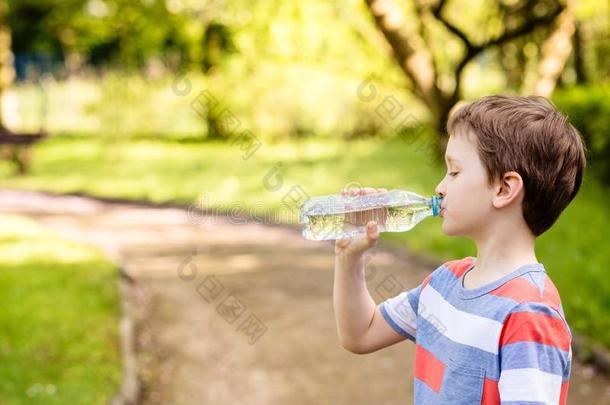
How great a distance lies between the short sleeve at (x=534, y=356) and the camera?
1.48 meters

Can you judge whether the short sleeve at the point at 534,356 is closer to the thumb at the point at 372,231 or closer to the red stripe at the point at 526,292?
the red stripe at the point at 526,292

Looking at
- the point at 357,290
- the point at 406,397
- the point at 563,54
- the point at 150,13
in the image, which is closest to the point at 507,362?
the point at 357,290

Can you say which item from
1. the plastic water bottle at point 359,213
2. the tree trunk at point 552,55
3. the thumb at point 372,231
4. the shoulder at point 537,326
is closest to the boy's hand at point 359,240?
the thumb at point 372,231

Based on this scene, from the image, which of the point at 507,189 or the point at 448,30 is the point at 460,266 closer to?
the point at 507,189

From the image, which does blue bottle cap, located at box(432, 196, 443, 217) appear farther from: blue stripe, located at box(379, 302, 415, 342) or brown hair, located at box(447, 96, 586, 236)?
blue stripe, located at box(379, 302, 415, 342)

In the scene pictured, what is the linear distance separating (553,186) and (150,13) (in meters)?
16.0

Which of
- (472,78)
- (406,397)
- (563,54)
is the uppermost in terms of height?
(563,54)

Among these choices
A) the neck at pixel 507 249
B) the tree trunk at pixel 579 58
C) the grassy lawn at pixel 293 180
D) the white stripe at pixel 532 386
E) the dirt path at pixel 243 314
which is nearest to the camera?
the white stripe at pixel 532 386

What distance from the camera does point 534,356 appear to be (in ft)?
4.88

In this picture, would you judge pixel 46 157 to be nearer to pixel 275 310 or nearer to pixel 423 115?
pixel 423 115

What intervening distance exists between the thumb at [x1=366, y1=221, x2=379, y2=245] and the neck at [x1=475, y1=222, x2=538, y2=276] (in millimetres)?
241

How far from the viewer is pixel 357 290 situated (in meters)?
1.95

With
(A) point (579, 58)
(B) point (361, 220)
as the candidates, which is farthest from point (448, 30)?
(B) point (361, 220)

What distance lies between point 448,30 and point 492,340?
1103cm
